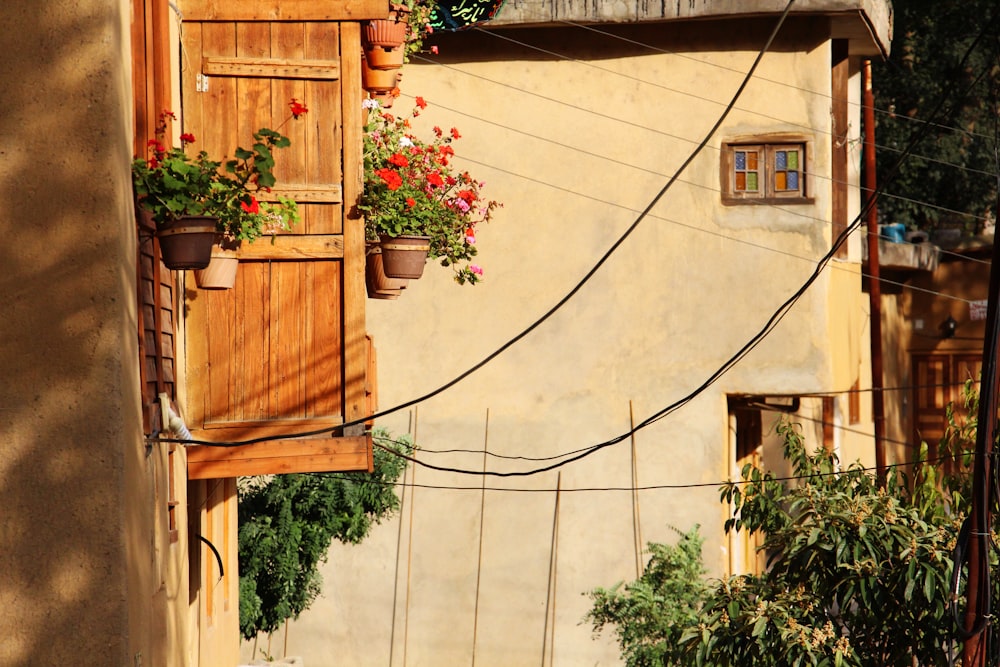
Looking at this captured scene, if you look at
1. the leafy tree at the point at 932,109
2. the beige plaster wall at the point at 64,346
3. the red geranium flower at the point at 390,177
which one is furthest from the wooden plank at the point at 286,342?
the leafy tree at the point at 932,109

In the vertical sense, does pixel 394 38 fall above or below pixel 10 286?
above

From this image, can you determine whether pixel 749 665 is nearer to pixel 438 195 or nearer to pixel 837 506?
pixel 837 506

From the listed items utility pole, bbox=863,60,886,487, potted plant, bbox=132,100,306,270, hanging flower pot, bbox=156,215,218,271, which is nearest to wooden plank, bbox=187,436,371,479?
potted plant, bbox=132,100,306,270

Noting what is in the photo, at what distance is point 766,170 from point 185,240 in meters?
7.87

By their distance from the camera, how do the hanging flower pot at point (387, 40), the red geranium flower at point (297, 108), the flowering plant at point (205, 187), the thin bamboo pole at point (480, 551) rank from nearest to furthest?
the flowering plant at point (205, 187)
the red geranium flower at point (297, 108)
the hanging flower pot at point (387, 40)
the thin bamboo pole at point (480, 551)

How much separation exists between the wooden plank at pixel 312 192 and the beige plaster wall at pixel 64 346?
2.28 metres

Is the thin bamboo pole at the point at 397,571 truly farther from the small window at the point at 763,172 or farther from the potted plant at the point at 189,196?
the potted plant at the point at 189,196

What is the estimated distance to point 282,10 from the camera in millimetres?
7070

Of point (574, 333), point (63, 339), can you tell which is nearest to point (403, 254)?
point (63, 339)

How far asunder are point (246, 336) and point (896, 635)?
378 centimetres

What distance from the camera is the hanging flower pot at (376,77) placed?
8258mm

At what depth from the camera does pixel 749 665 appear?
646cm

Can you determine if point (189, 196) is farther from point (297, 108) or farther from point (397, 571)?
point (397, 571)

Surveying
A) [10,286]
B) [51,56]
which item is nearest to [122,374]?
[10,286]
